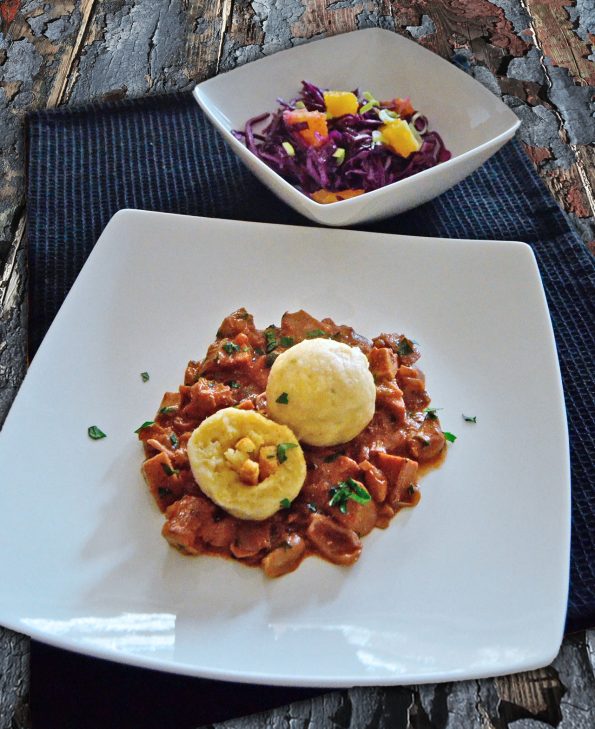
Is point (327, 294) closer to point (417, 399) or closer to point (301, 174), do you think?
point (417, 399)

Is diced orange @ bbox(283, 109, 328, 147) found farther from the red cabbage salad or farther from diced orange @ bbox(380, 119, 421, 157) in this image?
diced orange @ bbox(380, 119, 421, 157)

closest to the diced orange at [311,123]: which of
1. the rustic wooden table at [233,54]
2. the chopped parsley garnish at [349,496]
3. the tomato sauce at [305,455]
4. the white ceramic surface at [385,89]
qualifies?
the white ceramic surface at [385,89]

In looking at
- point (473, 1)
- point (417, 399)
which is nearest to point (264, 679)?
point (417, 399)

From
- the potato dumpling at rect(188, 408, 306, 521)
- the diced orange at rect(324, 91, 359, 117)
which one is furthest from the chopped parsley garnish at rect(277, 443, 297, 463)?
the diced orange at rect(324, 91, 359, 117)

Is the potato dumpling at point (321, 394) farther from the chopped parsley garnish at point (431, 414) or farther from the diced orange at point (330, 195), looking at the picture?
the diced orange at point (330, 195)

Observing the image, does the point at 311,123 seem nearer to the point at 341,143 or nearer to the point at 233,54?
the point at 341,143

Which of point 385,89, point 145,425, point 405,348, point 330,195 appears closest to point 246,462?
point 145,425

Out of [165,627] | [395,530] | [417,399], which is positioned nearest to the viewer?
[165,627]
